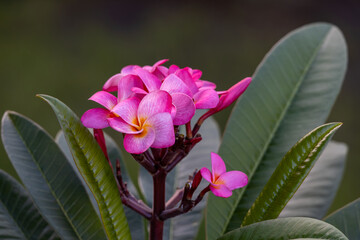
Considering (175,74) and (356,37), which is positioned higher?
(175,74)

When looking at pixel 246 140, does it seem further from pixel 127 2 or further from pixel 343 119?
pixel 127 2

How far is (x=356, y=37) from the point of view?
2.34m

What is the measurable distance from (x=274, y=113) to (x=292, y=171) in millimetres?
208

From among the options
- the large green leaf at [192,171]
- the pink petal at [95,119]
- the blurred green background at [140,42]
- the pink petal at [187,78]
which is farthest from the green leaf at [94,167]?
the blurred green background at [140,42]

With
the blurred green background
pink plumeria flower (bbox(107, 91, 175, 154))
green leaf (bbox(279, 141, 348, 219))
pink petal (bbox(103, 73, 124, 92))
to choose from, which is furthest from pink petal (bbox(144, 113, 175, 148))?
the blurred green background

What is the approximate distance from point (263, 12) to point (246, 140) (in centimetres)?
214

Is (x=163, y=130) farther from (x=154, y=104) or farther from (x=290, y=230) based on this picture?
(x=290, y=230)

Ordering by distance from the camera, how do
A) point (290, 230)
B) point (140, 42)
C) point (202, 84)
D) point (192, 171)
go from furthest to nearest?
point (140, 42), point (192, 171), point (202, 84), point (290, 230)

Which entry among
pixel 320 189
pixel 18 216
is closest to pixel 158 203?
pixel 18 216

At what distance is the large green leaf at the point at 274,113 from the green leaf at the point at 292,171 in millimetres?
130

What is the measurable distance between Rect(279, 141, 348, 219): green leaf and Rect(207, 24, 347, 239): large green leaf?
11 centimetres

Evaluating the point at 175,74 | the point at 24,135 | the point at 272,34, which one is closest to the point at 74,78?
the point at 272,34

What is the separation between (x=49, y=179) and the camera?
59 cm

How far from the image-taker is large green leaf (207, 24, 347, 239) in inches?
24.1
